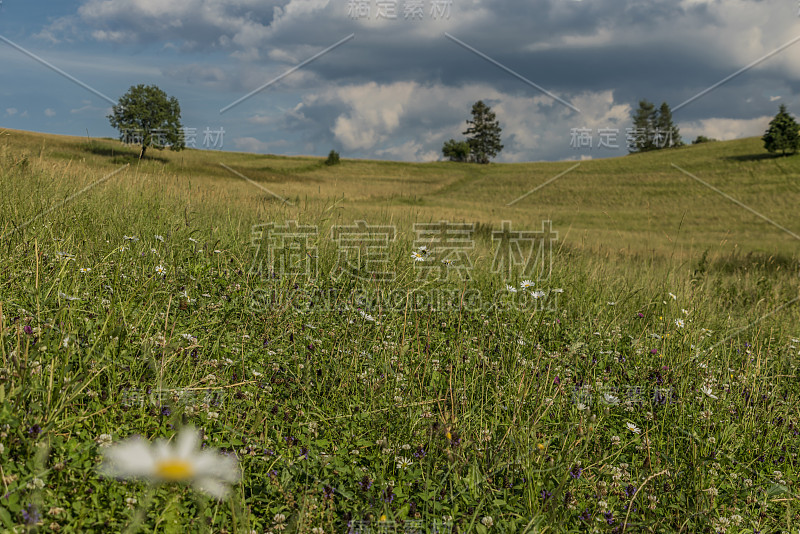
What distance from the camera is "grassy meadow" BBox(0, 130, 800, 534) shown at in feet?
6.33

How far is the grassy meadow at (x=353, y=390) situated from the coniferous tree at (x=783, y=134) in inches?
2345

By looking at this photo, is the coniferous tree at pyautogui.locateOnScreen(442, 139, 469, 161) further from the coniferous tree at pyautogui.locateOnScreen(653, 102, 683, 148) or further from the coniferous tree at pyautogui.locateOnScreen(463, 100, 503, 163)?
the coniferous tree at pyautogui.locateOnScreen(653, 102, 683, 148)

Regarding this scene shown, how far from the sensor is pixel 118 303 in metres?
2.98

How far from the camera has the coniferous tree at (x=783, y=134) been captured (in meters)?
50.4

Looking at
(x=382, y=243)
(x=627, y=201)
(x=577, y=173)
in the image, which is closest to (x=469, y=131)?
(x=577, y=173)

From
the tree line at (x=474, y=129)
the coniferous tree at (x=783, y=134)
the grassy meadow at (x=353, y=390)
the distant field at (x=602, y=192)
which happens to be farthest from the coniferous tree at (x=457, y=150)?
the grassy meadow at (x=353, y=390)

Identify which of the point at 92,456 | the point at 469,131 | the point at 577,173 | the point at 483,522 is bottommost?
the point at 483,522

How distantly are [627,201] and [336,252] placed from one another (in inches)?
1599

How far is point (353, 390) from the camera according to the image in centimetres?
285

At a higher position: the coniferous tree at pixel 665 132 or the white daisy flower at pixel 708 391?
the coniferous tree at pixel 665 132

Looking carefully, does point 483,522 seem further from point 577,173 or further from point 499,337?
point 577,173

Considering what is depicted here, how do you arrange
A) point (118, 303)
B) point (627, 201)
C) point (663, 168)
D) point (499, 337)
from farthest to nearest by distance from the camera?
point (663, 168) < point (627, 201) < point (499, 337) < point (118, 303)

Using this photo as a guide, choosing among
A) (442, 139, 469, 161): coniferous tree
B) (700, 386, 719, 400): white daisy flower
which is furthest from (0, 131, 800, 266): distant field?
(442, 139, 469, 161): coniferous tree

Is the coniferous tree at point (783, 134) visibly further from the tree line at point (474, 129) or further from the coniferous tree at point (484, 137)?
the coniferous tree at point (484, 137)
